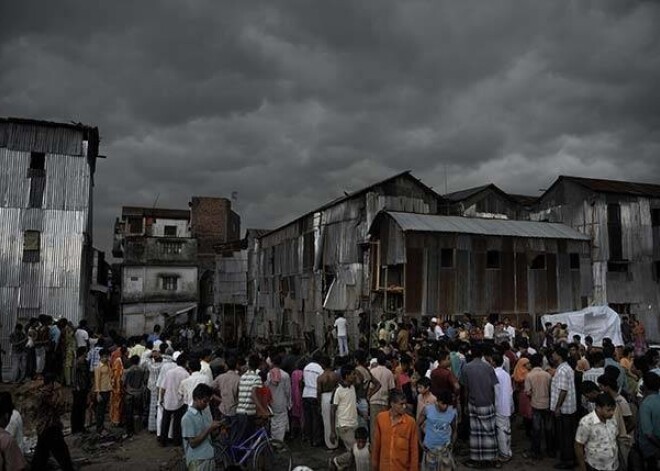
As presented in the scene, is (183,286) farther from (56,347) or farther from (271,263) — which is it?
(56,347)

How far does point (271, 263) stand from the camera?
3297cm

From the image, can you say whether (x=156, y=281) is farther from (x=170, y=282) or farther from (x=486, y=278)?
(x=486, y=278)

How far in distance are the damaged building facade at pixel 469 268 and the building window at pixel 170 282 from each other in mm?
22465

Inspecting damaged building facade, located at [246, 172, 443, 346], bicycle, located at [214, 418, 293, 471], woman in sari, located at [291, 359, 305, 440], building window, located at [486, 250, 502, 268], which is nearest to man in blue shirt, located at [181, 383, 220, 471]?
bicycle, located at [214, 418, 293, 471]

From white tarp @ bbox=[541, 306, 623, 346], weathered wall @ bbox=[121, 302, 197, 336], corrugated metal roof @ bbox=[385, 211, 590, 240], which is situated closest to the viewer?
white tarp @ bbox=[541, 306, 623, 346]

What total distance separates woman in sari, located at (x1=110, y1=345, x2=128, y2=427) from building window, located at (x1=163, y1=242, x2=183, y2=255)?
28.1 meters

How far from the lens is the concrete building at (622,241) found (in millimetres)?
25453

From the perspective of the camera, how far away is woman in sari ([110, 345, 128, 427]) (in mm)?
11328

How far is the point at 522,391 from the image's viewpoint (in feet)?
33.2

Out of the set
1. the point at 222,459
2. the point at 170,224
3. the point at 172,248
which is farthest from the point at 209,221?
the point at 222,459

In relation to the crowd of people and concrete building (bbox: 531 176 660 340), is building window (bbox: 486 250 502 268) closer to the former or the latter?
concrete building (bbox: 531 176 660 340)

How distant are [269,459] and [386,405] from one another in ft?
8.03

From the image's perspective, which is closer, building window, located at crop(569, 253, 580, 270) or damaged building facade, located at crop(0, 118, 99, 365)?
damaged building facade, located at crop(0, 118, 99, 365)

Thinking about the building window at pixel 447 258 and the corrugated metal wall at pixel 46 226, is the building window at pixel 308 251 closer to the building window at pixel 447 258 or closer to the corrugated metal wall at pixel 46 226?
the building window at pixel 447 258
